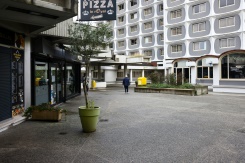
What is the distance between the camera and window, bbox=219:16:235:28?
32344 millimetres

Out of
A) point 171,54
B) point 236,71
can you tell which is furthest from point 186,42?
point 236,71

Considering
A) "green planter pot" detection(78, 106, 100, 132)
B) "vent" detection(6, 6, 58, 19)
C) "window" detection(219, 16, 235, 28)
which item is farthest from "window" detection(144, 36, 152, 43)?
"green planter pot" detection(78, 106, 100, 132)

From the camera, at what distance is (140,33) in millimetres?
49812

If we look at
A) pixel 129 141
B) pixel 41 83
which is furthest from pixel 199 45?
pixel 129 141

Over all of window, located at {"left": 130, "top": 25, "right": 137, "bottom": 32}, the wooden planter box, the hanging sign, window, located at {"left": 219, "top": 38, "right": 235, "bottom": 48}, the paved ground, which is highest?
window, located at {"left": 130, "top": 25, "right": 137, "bottom": 32}

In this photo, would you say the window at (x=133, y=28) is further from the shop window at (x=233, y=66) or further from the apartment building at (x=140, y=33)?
the shop window at (x=233, y=66)

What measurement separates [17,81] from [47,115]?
1932 millimetres

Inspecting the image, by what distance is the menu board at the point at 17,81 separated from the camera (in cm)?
893

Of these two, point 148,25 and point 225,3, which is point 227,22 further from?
point 148,25

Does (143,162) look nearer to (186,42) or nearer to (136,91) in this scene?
(136,91)

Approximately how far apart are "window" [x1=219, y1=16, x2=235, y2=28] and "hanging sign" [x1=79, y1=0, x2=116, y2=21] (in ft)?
97.1

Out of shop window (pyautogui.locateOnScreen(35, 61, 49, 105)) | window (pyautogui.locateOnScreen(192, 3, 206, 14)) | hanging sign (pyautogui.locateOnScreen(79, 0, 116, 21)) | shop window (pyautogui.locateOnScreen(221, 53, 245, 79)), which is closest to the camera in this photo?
hanging sign (pyautogui.locateOnScreen(79, 0, 116, 21))

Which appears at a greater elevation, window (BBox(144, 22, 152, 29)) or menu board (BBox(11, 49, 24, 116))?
window (BBox(144, 22, 152, 29))

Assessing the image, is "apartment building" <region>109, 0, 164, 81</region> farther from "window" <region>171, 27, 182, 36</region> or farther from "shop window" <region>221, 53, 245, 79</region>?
"shop window" <region>221, 53, 245, 79</region>
